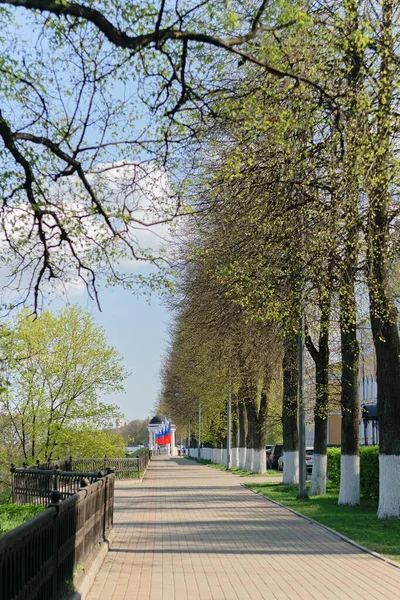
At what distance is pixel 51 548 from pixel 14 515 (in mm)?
9395

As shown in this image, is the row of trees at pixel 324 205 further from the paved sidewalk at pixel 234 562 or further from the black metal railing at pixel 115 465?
the black metal railing at pixel 115 465

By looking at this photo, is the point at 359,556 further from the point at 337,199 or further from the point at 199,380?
the point at 199,380

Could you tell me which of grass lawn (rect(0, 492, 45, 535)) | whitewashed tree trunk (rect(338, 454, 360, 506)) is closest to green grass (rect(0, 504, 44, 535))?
grass lawn (rect(0, 492, 45, 535))

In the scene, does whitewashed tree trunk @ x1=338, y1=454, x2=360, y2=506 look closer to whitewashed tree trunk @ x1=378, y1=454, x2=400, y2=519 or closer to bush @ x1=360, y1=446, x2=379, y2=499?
bush @ x1=360, y1=446, x2=379, y2=499

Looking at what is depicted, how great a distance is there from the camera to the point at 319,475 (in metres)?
27.5

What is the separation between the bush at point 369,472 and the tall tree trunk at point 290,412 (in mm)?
4039

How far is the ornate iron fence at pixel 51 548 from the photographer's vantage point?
6047 mm

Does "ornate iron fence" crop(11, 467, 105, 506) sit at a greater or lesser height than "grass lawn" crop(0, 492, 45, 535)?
greater

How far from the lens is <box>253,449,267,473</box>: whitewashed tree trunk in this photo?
147 ft

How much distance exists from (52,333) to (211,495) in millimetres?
16069

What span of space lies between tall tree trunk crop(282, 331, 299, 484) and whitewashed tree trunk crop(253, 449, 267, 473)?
11.2 meters

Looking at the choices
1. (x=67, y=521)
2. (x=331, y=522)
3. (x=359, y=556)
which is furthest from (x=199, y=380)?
(x=67, y=521)

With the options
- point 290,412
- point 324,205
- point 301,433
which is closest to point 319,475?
point 301,433

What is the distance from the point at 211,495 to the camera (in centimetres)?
2948
